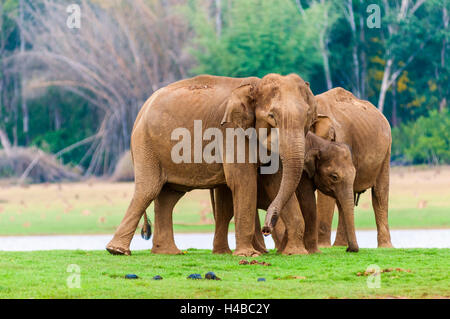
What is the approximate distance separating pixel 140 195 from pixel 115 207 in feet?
45.8

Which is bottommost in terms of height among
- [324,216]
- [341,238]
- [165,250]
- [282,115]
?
[341,238]

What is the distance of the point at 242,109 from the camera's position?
12609 millimetres

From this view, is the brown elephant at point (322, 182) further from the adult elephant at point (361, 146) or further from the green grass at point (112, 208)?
the green grass at point (112, 208)

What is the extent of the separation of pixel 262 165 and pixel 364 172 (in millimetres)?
2345

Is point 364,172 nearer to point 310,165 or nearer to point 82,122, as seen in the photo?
point 310,165

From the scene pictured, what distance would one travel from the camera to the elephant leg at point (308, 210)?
13047 mm

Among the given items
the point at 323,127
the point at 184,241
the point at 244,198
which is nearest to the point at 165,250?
the point at 244,198

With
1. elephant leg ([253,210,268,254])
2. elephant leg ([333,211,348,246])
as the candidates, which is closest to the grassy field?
elephant leg ([333,211,348,246])

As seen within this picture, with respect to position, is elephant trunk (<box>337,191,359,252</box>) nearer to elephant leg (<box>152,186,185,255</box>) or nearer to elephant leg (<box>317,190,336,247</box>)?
elephant leg (<box>317,190,336,247</box>)

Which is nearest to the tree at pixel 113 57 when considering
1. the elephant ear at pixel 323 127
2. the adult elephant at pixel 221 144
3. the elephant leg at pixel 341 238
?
the elephant leg at pixel 341 238

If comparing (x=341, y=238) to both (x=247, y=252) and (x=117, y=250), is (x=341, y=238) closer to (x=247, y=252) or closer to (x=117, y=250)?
(x=247, y=252)

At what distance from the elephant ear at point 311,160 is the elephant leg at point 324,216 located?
6.29 feet

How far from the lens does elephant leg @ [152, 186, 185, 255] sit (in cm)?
1406
